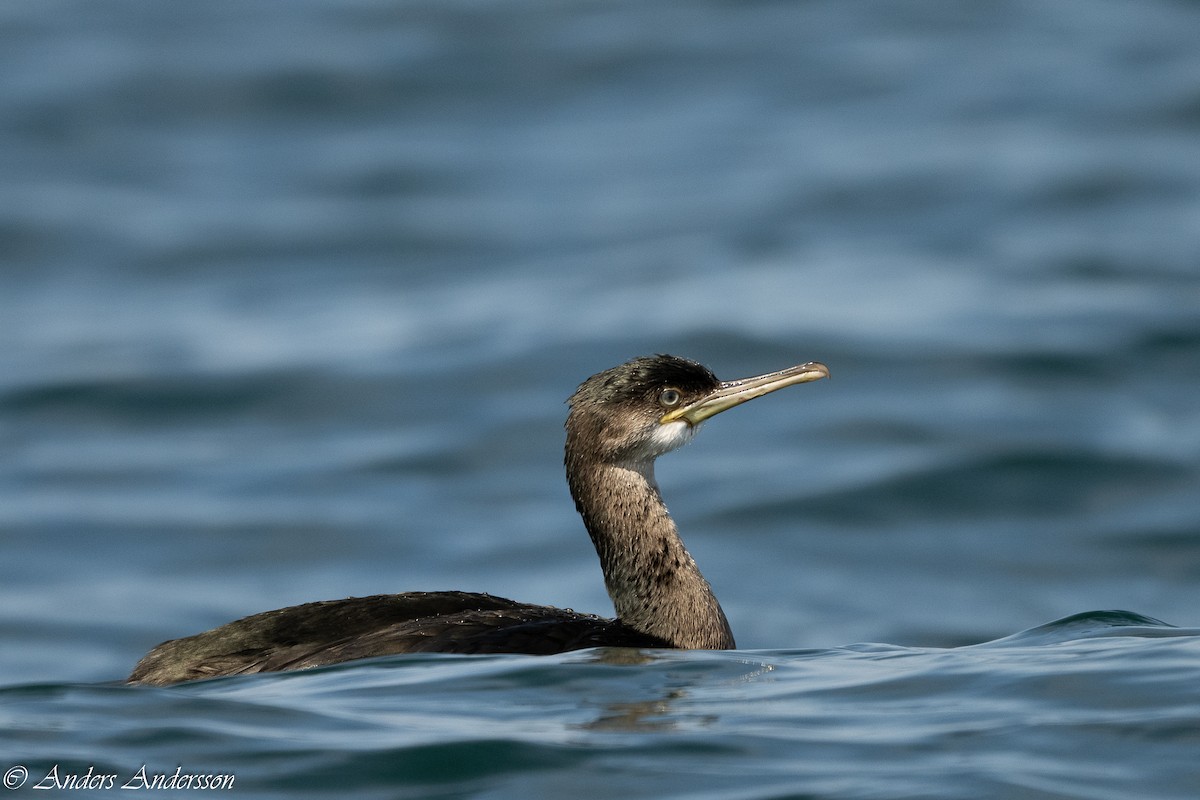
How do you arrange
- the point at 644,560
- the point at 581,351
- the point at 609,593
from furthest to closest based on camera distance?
the point at 581,351
the point at 609,593
the point at 644,560

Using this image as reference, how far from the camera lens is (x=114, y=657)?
1264cm

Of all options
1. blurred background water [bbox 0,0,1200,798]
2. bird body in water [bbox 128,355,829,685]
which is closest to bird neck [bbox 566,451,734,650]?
bird body in water [bbox 128,355,829,685]

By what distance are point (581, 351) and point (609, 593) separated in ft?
33.6

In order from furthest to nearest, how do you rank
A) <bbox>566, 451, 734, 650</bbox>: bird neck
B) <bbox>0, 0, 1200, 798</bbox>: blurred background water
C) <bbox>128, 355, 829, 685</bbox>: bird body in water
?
<bbox>566, 451, 734, 650</bbox>: bird neck, <bbox>128, 355, 829, 685</bbox>: bird body in water, <bbox>0, 0, 1200, 798</bbox>: blurred background water

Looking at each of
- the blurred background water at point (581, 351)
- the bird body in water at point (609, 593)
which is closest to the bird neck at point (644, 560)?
the bird body in water at point (609, 593)

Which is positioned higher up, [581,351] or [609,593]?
[581,351]

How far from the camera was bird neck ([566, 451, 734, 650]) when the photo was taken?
Result: 7.82 metres

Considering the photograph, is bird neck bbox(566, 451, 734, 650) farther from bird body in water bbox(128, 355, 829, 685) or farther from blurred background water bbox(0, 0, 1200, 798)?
blurred background water bbox(0, 0, 1200, 798)

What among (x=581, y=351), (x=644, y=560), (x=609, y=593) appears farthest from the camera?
(x=581, y=351)

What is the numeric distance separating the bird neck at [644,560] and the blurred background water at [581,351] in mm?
743

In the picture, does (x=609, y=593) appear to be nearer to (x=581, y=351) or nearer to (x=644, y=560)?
(x=644, y=560)

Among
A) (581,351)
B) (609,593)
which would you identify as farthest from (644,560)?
(581,351)

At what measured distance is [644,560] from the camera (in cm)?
793

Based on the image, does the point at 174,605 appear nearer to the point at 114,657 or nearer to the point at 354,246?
the point at 114,657
